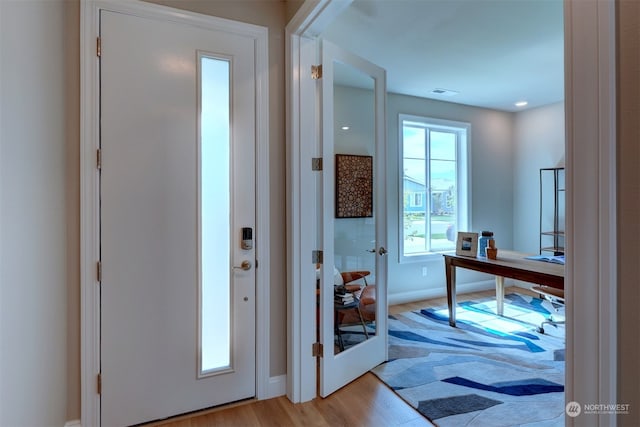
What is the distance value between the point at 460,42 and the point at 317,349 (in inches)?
105

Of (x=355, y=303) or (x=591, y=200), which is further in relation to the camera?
(x=355, y=303)

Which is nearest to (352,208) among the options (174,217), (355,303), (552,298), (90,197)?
(355,303)

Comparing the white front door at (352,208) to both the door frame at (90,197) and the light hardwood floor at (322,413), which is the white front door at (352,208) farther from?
the door frame at (90,197)

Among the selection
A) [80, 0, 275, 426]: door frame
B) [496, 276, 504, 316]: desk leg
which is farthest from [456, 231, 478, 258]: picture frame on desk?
[80, 0, 275, 426]: door frame

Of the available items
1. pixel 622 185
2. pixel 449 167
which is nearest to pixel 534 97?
pixel 449 167

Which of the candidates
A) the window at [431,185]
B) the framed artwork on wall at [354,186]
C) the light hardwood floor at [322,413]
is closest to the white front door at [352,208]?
the framed artwork on wall at [354,186]

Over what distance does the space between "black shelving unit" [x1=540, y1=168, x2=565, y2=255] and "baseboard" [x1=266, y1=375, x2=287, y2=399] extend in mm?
4005

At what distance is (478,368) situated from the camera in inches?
103

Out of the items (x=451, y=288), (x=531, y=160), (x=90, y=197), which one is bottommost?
(x=451, y=288)

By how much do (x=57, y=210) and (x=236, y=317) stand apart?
1.10 metres

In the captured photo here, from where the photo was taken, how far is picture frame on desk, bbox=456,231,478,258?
339 cm

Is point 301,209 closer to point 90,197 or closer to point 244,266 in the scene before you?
point 244,266

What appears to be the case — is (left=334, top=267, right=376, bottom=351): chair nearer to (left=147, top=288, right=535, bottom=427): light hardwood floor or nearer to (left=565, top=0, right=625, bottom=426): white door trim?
(left=147, top=288, right=535, bottom=427): light hardwood floor

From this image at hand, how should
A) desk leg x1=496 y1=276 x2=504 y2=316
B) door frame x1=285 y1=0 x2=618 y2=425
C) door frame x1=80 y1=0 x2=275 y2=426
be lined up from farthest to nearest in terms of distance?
desk leg x1=496 y1=276 x2=504 y2=316, door frame x1=80 y1=0 x2=275 y2=426, door frame x1=285 y1=0 x2=618 y2=425
